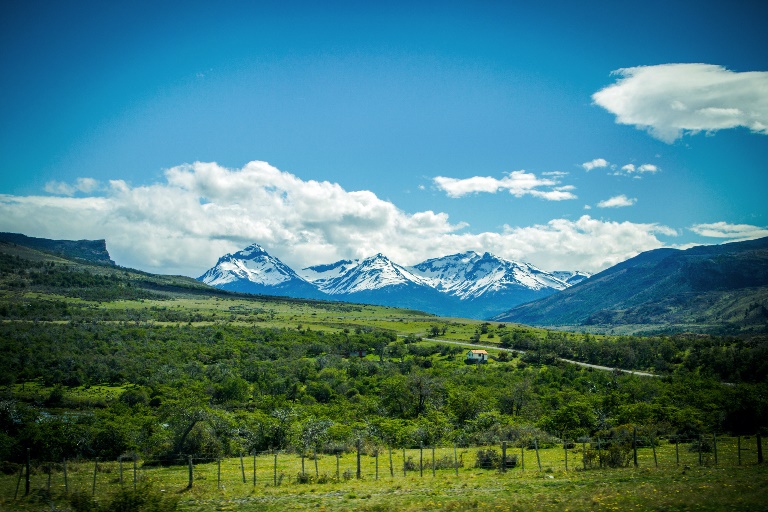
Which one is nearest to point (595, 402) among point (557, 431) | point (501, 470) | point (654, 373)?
point (557, 431)

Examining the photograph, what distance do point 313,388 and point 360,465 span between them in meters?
55.7

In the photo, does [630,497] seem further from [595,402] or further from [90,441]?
[90,441]

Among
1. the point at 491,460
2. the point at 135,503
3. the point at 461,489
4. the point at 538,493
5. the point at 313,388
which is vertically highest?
the point at 135,503

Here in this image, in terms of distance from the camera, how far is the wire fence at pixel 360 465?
32.1 m

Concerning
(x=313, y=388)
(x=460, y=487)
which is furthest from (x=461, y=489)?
(x=313, y=388)

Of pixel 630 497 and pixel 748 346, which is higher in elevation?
pixel 630 497

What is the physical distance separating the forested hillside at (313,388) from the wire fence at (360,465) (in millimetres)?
2947

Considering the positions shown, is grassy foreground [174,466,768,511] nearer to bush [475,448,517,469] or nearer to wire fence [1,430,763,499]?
wire fence [1,430,763,499]

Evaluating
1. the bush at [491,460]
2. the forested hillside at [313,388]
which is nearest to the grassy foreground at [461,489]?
the bush at [491,460]

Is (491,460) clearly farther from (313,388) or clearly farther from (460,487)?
(313,388)

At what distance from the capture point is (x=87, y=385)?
9831cm

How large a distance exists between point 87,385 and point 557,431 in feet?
307

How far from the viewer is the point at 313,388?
306 ft

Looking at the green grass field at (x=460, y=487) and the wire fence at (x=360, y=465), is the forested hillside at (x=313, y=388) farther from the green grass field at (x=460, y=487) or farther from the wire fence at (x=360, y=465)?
the green grass field at (x=460, y=487)
